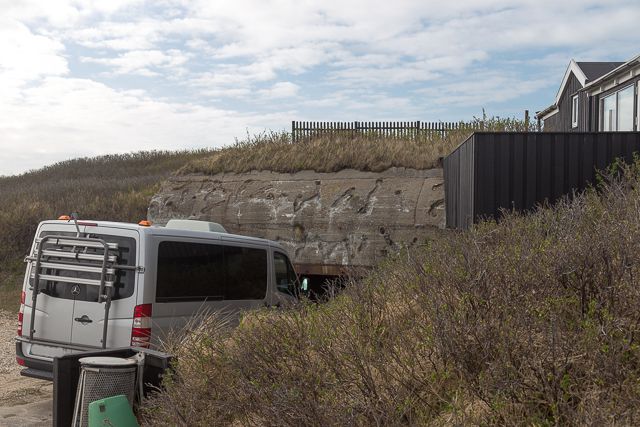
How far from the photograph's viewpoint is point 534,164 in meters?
11.7

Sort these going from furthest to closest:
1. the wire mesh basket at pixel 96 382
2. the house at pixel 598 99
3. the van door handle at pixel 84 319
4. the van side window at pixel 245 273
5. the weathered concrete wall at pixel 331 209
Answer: the house at pixel 598 99
the weathered concrete wall at pixel 331 209
the van side window at pixel 245 273
the van door handle at pixel 84 319
the wire mesh basket at pixel 96 382

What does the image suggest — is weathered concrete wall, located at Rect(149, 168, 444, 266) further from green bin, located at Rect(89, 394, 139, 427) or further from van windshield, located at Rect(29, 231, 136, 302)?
green bin, located at Rect(89, 394, 139, 427)

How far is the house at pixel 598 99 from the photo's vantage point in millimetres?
17562

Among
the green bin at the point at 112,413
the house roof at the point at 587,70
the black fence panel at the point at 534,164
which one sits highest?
the house roof at the point at 587,70

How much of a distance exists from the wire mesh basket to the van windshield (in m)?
1.34

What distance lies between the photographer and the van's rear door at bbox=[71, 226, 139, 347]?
7.40m

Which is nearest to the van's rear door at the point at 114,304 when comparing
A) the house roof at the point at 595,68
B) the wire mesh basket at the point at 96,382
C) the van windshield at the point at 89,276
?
the van windshield at the point at 89,276

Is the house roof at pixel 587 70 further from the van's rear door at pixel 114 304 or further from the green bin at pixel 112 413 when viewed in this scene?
the green bin at pixel 112 413

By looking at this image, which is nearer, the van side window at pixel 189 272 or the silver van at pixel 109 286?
the silver van at pixel 109 286

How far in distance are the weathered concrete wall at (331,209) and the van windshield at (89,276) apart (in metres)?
9.93

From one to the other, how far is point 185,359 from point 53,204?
2116cm

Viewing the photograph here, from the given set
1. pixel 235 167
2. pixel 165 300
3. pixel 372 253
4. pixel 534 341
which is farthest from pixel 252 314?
pixel 235 167

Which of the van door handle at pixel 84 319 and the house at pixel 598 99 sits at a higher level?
the house at pixel 598 99

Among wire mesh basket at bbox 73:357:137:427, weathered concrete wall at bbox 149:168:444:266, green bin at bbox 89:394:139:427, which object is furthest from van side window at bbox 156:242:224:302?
weathered concrete wall at bbox 149:168:444:266
